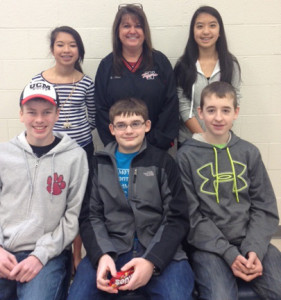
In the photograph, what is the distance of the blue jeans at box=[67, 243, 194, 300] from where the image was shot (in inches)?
58.6

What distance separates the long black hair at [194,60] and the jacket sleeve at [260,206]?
0.71m

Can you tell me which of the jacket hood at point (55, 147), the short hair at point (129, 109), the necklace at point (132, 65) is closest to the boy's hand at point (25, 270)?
the jacket hood at point (55, 147)

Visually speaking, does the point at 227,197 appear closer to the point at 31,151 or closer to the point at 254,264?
the point at 254,264

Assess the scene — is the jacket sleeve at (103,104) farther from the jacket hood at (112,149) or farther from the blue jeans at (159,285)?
the blue jeans at (159,285)

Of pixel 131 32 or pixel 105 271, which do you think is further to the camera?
pixel 131 32

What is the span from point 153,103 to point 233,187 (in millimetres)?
793

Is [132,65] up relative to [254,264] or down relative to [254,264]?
up

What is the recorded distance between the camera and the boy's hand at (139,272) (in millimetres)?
1461

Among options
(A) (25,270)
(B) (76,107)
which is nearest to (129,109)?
(B) (76,107)

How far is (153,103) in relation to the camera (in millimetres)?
2232

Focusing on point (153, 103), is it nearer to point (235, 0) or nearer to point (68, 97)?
point (68, 97)

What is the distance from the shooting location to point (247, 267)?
62.5 inches

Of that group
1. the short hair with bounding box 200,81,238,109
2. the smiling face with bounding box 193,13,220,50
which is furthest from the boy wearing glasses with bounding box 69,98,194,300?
the smiling face with bounding box 193,13,220,50

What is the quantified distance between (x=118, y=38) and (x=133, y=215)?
1203 millimetres
